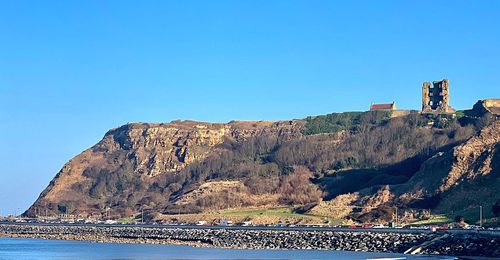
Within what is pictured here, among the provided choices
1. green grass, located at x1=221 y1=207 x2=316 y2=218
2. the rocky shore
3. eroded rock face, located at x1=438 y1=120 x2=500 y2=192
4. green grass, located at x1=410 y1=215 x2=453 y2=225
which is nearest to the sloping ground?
eroded rock face, located at x1=438 y1=120 x2=500 y2=192

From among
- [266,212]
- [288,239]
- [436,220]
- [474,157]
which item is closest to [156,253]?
[288,239]

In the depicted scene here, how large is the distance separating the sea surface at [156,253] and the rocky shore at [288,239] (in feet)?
11.9

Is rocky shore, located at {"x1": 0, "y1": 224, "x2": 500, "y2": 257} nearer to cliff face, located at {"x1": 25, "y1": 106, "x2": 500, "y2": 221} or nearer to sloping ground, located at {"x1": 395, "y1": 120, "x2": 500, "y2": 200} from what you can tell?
cliff face, located at {"x1": 25, "y1": 106, "x2": 500, "y2": 221}

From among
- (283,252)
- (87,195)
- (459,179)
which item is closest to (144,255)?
(283,252)

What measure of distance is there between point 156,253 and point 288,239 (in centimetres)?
1584

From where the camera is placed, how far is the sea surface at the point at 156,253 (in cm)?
7069

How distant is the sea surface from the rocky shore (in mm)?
3642

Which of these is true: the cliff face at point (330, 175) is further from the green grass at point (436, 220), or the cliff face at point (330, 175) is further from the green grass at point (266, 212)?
the green grass at point (266, 212)

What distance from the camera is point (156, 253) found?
77875mm

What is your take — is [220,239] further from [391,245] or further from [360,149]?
[360,149]

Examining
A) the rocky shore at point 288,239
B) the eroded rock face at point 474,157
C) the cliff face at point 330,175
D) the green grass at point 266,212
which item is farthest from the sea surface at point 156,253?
the eroded rock face at point 474,157

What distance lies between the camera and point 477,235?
72.9 metres

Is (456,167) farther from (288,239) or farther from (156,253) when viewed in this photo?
(156,253)

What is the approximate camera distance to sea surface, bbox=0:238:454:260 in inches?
2783
